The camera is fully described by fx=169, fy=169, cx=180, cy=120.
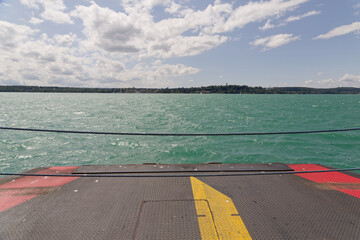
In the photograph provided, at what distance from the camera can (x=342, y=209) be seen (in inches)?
119

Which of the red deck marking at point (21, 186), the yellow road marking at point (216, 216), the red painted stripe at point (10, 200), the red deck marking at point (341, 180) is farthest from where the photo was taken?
the red deck marking at point (341, 180)

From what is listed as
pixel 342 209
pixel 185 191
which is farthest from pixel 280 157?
pixel 185 191

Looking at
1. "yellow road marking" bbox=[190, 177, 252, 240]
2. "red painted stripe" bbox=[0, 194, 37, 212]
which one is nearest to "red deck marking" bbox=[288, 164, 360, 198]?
"yellow road marking" bbox=[190, 177, 252, 240]

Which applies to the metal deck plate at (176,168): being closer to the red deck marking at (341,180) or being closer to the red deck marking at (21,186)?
the red deck marking at (21,186)

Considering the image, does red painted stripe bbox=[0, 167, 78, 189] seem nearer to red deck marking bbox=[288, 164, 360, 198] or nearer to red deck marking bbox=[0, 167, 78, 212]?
red deck marking bbox=[0, 167, 78, 212]

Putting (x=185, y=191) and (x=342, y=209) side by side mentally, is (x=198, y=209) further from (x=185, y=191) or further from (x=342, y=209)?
(x=342, y=209)

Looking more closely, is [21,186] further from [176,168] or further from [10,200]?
[176,168]

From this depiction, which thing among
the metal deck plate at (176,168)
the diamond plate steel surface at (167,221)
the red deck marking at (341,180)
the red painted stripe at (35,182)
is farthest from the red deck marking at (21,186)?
the red deck marking at (341,180)

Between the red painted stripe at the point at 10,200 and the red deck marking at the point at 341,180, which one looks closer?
the red painted stripe at the point at 10,200

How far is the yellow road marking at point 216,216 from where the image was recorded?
8.25 ft

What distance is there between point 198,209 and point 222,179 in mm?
1222

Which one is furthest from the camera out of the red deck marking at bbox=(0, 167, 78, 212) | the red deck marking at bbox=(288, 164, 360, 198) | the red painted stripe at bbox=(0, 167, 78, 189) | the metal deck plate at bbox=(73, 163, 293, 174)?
the metal deck plate at bbox=(73, 163, 293, 174)

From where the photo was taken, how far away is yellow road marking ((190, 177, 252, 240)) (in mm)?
2514

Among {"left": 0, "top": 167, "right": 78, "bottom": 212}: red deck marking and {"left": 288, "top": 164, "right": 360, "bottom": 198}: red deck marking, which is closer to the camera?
{"left": 0, "top": 167, "right": 78, "bottom": 212}: red deck marking
